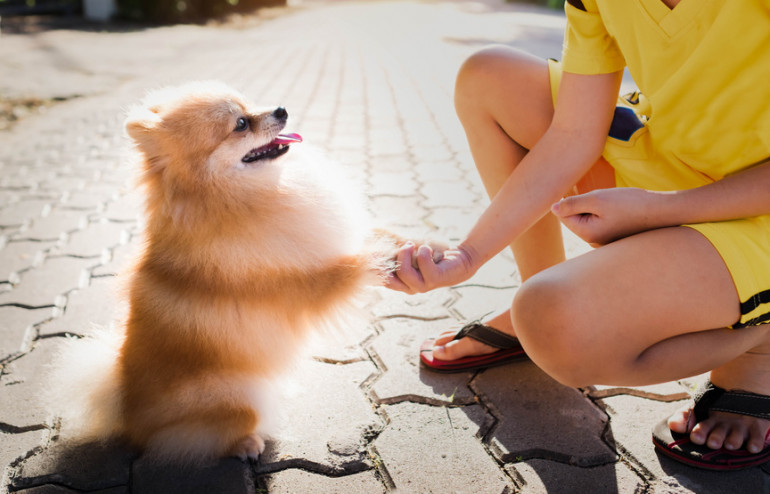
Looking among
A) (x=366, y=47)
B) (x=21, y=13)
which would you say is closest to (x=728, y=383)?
(x=366, y=47)

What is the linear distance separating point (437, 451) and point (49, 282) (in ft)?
7.05

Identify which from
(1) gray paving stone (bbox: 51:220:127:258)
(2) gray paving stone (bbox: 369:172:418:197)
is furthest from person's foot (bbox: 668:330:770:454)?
(1) gray paving stone (bbox: 51:220:127:258)

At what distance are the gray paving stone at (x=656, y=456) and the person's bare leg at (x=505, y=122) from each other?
46 cm

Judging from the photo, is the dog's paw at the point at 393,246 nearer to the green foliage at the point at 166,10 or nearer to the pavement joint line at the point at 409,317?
the pavement joint line at the point at 409,317

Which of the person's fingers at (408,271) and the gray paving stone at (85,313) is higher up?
the person's fingers at (408,271)

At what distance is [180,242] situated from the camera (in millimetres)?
1800

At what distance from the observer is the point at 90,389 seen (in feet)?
5.94

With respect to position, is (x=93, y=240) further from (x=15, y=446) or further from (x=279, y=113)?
(x=279, y=113)

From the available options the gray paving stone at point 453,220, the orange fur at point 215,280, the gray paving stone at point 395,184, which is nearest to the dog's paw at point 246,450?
the orange fur at point 215,280

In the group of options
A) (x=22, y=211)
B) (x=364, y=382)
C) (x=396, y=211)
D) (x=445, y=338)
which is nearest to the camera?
(x=364, y=382)

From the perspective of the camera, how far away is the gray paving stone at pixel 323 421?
185 centimetres

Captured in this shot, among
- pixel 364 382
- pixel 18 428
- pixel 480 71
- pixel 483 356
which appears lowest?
pixel 18 428

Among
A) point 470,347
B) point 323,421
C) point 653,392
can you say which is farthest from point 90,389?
point 653,392

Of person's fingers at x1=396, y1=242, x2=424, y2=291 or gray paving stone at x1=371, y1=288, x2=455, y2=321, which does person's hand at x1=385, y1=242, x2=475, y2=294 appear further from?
gray paving stone at x1=371, y1=288, x2=455, y2=321
